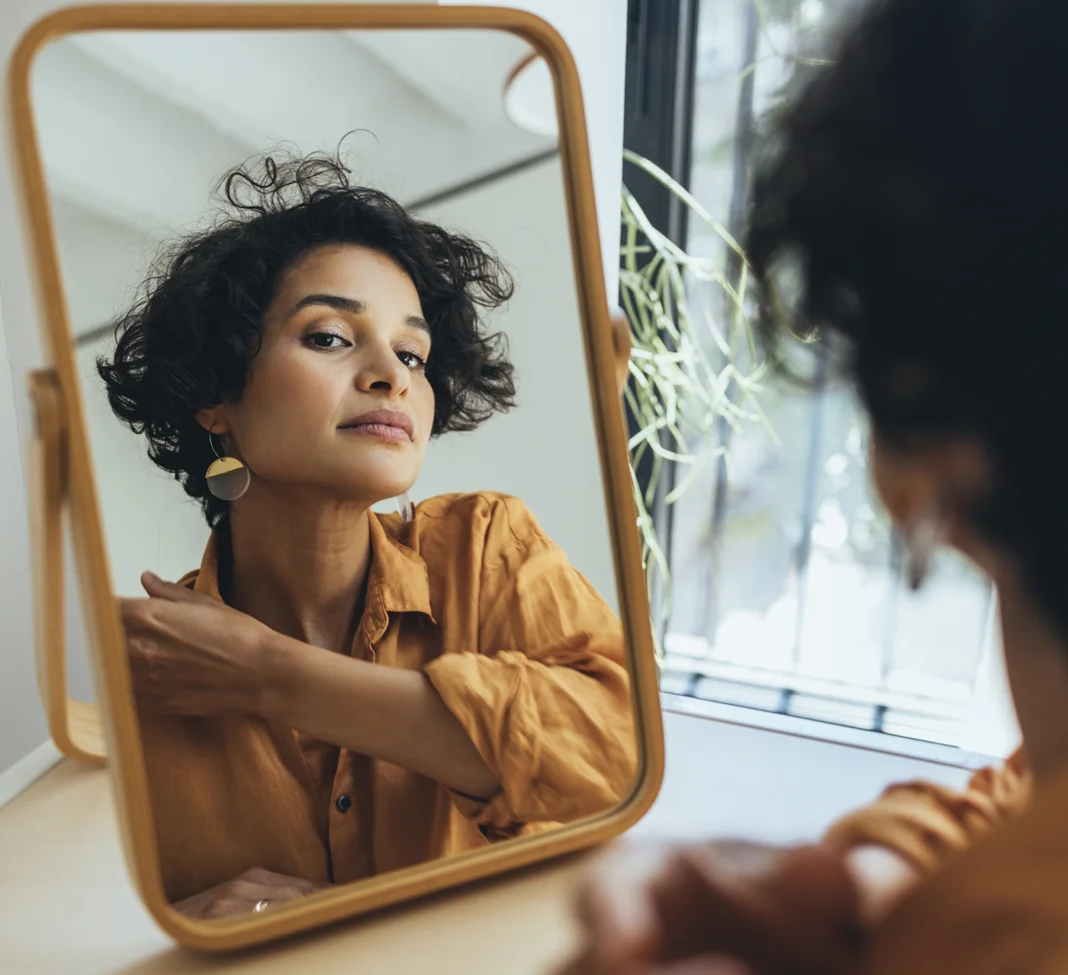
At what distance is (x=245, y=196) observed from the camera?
0.50 metres

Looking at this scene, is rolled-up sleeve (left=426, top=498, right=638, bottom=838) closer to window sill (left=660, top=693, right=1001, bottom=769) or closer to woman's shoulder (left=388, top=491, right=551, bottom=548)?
woman's shoulder (left=388, top=491, right=551, bottom=548)

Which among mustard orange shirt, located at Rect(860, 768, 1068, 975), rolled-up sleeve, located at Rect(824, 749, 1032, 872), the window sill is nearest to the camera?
mustard orange shirt, located at Rect(860, 768, 1068, 975)

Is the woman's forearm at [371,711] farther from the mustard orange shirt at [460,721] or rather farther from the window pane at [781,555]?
the window pane at [781,555]

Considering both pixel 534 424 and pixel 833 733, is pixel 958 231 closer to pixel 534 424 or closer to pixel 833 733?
pixel 534 424

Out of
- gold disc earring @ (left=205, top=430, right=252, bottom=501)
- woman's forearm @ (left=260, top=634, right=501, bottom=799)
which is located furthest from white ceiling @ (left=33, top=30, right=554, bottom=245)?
woman's forearm @ (left=260, top=634, right=501, bottom=799)

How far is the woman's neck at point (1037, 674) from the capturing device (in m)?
0.30

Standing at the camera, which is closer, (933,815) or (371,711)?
(933,815)

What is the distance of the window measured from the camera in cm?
98

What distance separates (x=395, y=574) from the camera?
1.83 ft

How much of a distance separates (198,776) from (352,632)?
4.2 inches

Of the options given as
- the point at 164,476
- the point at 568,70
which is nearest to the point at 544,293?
the point at 568,70

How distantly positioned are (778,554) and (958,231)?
2.83ft

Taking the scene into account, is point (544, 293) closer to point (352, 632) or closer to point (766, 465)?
point (352, 632)

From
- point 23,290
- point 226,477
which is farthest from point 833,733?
point 23,290
